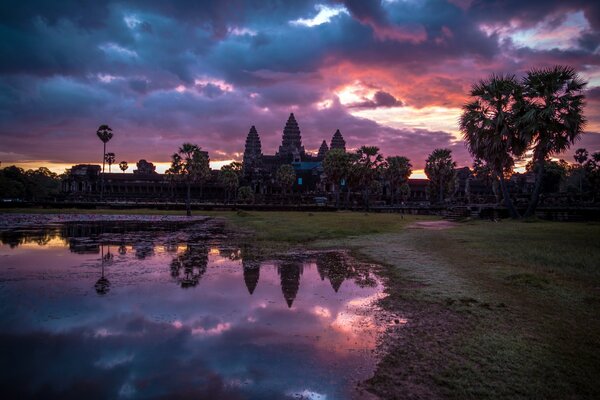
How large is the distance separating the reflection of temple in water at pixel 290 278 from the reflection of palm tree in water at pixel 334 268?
2.70 feet

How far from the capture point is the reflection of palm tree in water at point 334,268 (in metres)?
13.1

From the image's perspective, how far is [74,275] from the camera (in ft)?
42.9

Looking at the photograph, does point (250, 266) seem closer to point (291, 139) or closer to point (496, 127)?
point (496, 127)

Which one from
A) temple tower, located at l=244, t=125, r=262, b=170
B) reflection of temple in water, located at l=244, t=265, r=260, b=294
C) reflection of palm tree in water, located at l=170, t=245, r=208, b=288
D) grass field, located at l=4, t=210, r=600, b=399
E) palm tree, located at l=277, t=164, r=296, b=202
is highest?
temple tower, located at l=244, t=125, r=262, b=170

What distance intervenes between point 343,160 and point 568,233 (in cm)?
4784

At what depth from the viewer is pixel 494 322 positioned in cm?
823

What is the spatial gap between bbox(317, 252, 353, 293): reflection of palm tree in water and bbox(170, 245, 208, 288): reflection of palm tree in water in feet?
13.9

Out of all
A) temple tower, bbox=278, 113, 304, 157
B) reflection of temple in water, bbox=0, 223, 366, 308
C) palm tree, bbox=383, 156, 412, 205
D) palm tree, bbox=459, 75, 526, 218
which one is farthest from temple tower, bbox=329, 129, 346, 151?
reflection of temple in water, bbox=0, 223, 366, 308

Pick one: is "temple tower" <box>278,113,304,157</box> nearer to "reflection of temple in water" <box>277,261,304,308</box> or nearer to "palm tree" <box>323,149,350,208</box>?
"palm tree" <box>323,149,350,208</box>

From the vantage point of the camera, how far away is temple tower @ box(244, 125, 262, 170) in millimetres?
130350

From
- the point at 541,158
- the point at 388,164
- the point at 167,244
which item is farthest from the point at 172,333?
the point at 388,164

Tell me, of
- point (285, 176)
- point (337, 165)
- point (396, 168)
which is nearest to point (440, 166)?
point (396, 168)

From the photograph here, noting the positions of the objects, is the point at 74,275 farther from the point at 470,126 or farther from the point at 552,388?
the point at 470,126

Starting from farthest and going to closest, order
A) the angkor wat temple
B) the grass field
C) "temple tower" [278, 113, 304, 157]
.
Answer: "temple tower" [278, 113, 304, 157] → the angkor wat temple → the grass field
